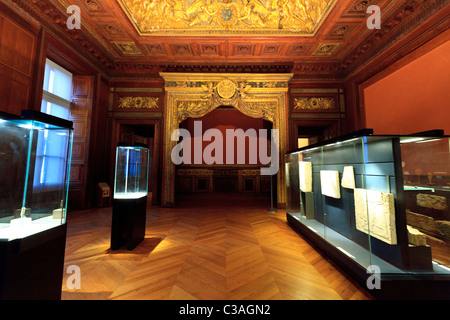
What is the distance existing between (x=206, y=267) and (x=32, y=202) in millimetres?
1534

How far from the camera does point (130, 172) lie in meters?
2.41

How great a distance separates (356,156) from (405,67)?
3591 mm

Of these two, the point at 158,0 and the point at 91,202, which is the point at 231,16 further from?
the point at 91,202

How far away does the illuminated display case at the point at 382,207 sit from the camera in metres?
1.48

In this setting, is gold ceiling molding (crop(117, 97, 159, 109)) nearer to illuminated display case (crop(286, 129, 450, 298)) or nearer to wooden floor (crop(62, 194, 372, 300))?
wooden floor (crop(62, 194, 372, 300))

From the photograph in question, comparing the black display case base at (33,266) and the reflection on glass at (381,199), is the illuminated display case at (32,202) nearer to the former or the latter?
the black display case base at (33,266)

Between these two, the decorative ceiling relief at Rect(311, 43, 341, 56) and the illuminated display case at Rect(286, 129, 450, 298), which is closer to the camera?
→ the illuminated display case at Rect(286, 129, 450, 298)

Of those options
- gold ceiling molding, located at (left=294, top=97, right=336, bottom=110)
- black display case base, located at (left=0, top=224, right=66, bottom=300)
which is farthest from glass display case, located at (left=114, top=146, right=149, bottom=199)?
gold ceiling molding, located at (left=294, top=97, right=336, bottom=110)

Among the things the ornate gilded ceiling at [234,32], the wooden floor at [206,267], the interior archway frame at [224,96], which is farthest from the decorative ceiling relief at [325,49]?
the wooden floor at [206,267]

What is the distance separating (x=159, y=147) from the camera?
221 inches

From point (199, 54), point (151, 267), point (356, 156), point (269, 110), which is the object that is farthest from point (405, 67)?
point (151, 267)

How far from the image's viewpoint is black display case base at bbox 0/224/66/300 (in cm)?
96

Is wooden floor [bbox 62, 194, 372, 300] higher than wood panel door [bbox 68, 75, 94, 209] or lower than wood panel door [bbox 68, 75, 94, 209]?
lower

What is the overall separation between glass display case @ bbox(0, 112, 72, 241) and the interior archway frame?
13.7 ft
